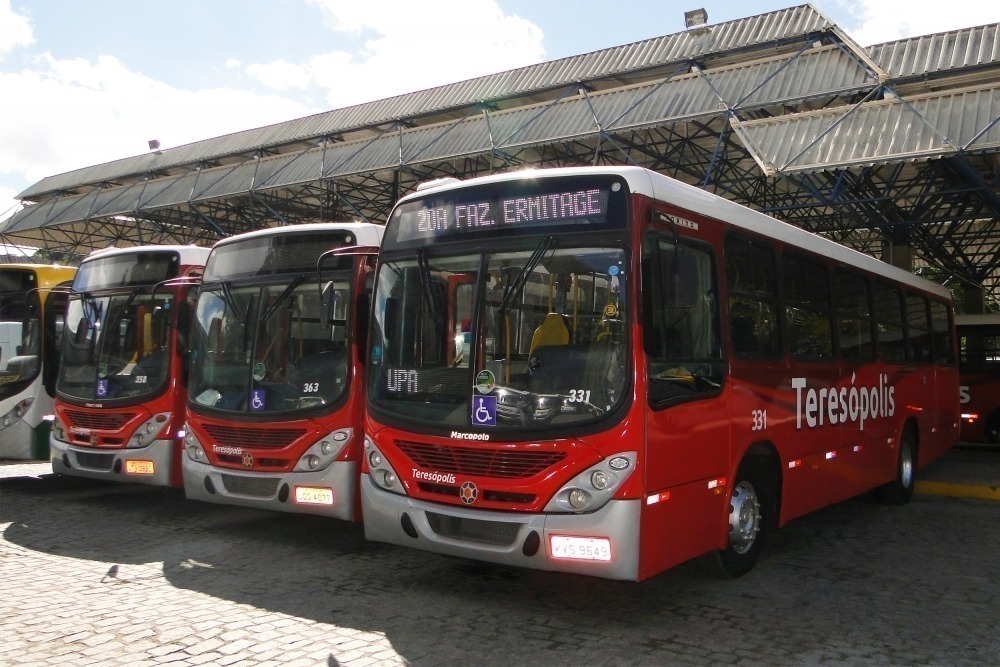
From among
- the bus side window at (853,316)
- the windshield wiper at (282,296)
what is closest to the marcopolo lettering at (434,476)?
the windshield wiper at (282,296)

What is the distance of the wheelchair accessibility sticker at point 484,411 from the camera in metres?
5.62

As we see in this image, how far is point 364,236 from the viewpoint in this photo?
812 cm

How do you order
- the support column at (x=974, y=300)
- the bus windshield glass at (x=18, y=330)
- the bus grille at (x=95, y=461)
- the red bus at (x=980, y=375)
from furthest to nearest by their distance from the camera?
the support column at (x=974, y=300), the red bus at (x=980, y=375), the bus windshield glass at (x=18, y=330), the bus grille at (x=95, y=461)

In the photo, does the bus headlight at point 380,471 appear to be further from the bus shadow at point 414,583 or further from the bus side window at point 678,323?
the bus side window at point 678,323

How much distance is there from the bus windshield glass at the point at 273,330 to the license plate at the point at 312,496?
27.9 inches

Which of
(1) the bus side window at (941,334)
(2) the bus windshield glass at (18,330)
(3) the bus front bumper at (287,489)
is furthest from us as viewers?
(1) the bus side window at (941,334)

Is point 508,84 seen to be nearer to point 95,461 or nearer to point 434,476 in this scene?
point 95,461

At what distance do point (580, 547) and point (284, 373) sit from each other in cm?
373

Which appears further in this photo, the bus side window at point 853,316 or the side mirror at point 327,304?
the bus side window at point 853,316

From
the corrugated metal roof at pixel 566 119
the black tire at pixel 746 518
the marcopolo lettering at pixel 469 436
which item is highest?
the corrugated metal roof at pixel 566 119

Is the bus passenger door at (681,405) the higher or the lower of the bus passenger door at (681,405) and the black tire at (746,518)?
the higher

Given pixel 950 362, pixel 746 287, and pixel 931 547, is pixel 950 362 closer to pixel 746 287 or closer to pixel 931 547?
pixel 931 547

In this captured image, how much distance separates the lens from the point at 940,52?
13.7 metres

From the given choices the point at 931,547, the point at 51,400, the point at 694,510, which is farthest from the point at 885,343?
the point at 51,400
